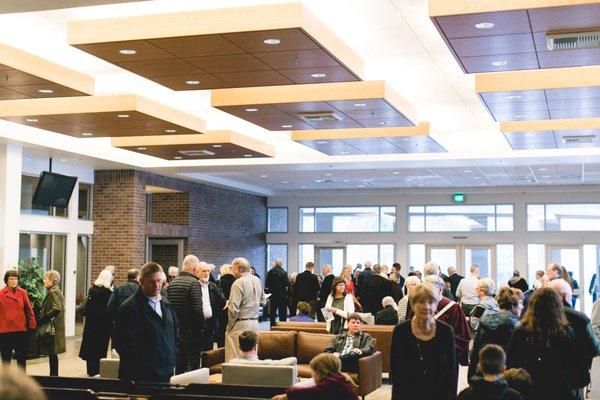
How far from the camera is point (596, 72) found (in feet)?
33.0

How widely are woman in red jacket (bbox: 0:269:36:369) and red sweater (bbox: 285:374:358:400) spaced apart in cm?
704

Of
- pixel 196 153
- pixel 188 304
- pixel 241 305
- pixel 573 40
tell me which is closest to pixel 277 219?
pixel 196 153

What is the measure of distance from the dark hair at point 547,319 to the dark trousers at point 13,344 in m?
8.02

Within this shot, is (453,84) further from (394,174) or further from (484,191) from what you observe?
(484,191)

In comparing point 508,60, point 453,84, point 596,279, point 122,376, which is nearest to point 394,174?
point 596,279

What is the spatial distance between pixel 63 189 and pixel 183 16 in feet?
33.1

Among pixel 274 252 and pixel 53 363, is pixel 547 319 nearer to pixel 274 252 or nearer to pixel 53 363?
pixel 53 363

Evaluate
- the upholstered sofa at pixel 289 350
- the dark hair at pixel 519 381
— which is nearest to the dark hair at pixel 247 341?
the upholstered sofa at pixel 289 350

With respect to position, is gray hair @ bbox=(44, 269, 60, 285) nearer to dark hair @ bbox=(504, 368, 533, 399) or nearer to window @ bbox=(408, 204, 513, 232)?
dark hair @ bbox=(504, 368, 533, 399)

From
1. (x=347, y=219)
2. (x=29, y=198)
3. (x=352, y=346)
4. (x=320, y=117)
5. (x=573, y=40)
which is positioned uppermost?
(x=320, y=117)

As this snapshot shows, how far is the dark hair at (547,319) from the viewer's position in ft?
17.0

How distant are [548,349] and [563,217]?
1945cm

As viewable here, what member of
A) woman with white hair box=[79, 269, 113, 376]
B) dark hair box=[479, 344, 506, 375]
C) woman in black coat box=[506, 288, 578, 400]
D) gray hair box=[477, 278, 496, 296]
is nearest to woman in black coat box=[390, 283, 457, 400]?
dark hair box=[479, 344, 506, 375]

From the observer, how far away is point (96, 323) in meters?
11.1
